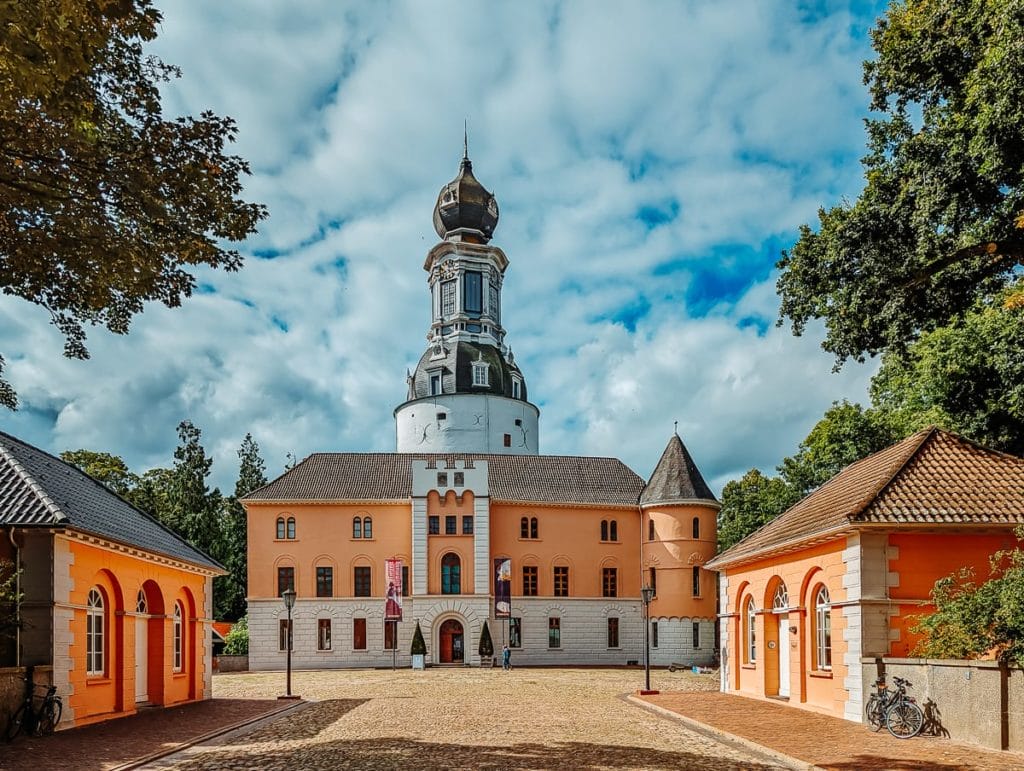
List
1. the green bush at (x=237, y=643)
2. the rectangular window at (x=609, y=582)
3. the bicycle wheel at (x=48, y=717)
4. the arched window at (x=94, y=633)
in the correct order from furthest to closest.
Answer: the rectangular window at (x=609, y=582)
the green bush at (x=237, y=643)
the arched window at (x=94, y=633)
the bicycle wheel at (x=48, y=717)

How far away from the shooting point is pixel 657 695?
84.8 ft

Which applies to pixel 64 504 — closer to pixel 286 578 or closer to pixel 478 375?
pixel 286 578

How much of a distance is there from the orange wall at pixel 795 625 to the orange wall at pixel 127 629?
1410 centimetres

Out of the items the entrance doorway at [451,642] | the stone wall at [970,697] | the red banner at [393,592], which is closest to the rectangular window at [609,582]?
the entrance doorway at [451,642]

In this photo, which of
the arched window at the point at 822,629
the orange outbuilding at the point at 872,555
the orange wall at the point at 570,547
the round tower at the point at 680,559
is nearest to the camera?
the orange outbuilding at the point at 872,555

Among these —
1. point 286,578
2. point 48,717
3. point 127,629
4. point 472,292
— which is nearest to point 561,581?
point 286,578

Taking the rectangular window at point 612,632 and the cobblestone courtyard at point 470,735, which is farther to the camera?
the rectangular window at point 612,632

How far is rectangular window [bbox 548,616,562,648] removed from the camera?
49719 mm

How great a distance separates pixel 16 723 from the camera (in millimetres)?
16094

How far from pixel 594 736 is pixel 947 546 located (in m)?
7.30

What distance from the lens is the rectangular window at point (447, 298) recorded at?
6675 cm

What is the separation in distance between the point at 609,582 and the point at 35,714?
37.4m

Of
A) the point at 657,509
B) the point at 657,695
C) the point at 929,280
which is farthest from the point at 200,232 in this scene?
the point at 657,509

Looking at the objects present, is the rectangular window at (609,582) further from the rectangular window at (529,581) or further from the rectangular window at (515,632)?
the rectangular window at (515,632)
